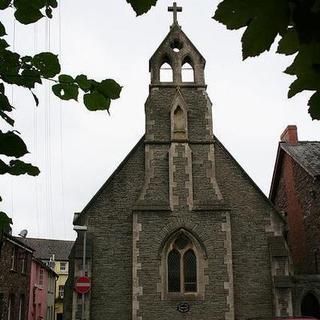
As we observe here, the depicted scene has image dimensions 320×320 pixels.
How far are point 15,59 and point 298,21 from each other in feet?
6.39

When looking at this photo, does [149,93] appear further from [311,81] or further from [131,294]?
[311,81]

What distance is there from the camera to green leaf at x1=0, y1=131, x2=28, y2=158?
2.49 m

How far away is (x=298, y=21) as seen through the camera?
3.88 ft

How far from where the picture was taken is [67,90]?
268cm

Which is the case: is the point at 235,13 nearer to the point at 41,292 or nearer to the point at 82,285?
the point at 82,285

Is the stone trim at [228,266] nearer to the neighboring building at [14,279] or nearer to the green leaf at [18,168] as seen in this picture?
the neighboring building at [14,279]

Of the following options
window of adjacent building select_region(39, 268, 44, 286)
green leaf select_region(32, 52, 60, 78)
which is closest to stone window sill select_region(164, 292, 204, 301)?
green leaf select_region(32, 52, 60, 78)

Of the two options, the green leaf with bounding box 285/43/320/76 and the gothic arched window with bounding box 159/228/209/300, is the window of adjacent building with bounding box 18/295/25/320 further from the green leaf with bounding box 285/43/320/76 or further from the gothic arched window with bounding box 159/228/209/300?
the green leaf with bounding box 285/43/320/76

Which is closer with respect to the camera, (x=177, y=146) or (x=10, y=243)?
(x=177, y=146)

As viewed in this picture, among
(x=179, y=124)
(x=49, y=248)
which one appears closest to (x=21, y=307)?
(x=179, y=124)

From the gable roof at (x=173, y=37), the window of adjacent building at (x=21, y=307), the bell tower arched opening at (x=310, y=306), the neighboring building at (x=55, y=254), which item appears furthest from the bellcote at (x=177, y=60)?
the neighboring building at (x=55, y=254)

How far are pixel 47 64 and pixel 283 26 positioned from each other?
1.62 m

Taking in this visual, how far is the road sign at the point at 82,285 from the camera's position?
16594mm

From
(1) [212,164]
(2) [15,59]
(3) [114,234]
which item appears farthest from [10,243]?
(2) [15,59]
